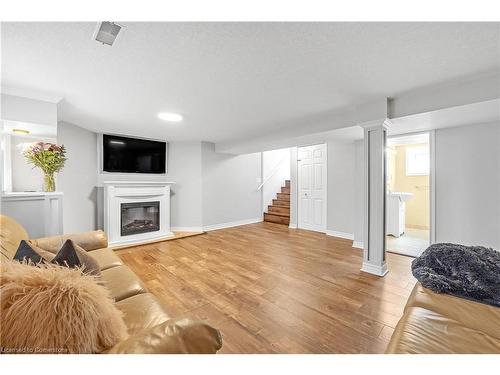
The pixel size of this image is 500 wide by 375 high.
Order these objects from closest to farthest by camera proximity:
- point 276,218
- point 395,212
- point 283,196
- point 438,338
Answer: point 438,338, point 395,212, point 276,218, point 283,196

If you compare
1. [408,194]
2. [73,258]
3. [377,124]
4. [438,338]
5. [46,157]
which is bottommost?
[438,338]

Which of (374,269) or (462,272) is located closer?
(462,272)

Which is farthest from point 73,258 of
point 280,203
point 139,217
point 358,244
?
point 280,203

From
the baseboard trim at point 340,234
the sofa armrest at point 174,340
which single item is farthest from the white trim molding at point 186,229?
the sofa armrest at point 174,340

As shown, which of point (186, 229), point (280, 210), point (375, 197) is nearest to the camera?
point (375, 197)

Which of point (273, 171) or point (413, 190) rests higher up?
point (273, 171)

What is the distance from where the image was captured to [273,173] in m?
6.39

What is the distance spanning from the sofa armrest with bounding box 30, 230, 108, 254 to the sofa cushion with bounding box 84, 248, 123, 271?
0.28 feet

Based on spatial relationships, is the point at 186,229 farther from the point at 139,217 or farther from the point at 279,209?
the point at 279,209

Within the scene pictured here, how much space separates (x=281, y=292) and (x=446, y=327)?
4.32 ft

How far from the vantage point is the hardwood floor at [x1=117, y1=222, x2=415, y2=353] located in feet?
4.83

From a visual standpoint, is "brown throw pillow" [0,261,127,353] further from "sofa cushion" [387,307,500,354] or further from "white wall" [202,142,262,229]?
"white wall" [202,142,262,229]

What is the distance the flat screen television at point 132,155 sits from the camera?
13.0 feet

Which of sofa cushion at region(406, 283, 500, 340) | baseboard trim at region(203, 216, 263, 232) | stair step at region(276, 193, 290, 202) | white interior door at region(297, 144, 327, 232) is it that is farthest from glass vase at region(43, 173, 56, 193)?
stair step at region(276, 193, 290, 202)
